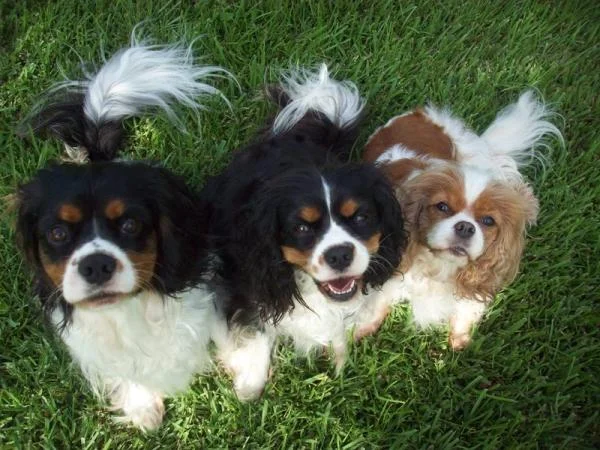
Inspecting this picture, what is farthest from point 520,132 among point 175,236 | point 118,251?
point 118,251

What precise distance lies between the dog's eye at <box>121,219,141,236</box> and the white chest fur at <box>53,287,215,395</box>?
0.26 metres

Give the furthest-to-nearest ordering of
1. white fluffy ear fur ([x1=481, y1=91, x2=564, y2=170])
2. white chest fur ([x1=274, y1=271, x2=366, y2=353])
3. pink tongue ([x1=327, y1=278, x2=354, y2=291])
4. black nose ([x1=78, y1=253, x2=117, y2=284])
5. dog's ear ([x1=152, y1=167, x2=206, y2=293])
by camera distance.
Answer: white fluffy ear fur ([x1=481, y1=91, x2=564, y2=170]) → white chest fur ([x1=274, y1=271, x2=366, y2=353]) → pink tongue ([x1=327, y1=278, x2=354, y2=291]) → dog's ear ([x1=152, y1=167, x2=206, y2=293]) → black nose ([x1=78, y1=253, x2=117, y2=284])

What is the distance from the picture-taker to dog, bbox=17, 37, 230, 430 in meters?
1.95

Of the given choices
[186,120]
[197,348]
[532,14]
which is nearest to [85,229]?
[197,348]

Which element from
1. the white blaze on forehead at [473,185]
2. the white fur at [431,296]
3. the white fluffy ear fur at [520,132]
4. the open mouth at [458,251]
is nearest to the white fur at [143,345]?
the white fur at [431,296]

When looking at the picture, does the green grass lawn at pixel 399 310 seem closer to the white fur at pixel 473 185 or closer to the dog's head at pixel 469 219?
the dog's head at pixel 469 219

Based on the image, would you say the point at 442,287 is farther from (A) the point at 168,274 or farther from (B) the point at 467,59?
(B) the point at 467,59

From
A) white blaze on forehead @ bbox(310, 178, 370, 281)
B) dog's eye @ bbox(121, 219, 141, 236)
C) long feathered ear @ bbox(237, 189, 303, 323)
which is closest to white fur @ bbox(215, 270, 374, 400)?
long feathered ear @ bbox(237, 189, 303, 323)

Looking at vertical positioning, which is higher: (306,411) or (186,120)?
(186,120)

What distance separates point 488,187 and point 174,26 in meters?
2.37

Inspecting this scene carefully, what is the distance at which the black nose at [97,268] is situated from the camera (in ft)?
6.19

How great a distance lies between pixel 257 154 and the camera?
2.90 metres

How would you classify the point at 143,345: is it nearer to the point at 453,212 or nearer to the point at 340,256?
the point at 340,256

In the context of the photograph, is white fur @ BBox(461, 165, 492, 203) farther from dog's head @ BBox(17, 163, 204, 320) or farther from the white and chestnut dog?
dog's head @ BBox(17, 163, 204, 320)
